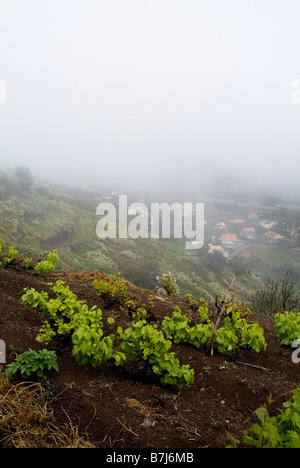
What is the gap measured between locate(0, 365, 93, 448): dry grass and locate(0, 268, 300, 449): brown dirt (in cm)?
11

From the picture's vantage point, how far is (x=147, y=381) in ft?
12.4

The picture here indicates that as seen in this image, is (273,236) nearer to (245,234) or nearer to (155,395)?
(245,234)

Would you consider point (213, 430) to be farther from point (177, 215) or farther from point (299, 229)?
point (299, 229)

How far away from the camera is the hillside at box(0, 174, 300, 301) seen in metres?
23.9

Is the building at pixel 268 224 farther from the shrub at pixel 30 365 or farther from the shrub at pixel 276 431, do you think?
the shrub at pixel 30 365

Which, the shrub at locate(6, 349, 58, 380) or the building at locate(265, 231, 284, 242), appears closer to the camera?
the shrub at locate(6, 349, 58, 380)

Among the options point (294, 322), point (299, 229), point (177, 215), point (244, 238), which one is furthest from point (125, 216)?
point (294, 322)

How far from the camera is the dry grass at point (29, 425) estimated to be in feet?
8.23

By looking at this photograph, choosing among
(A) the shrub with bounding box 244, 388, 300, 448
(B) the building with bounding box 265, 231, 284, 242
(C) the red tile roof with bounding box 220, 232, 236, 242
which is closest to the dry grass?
(A) the shrub with bounding box 244, 388, 300, 448

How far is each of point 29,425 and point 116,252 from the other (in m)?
27.6

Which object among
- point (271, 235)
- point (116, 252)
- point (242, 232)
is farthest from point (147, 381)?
point (242, 232)

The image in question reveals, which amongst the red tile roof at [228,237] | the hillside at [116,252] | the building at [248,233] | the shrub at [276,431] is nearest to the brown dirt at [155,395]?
the shrub at [276,431]

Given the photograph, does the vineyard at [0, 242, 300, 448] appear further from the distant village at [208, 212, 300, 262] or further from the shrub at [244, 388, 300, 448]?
the distant village at [208, 212, 300, 262]
